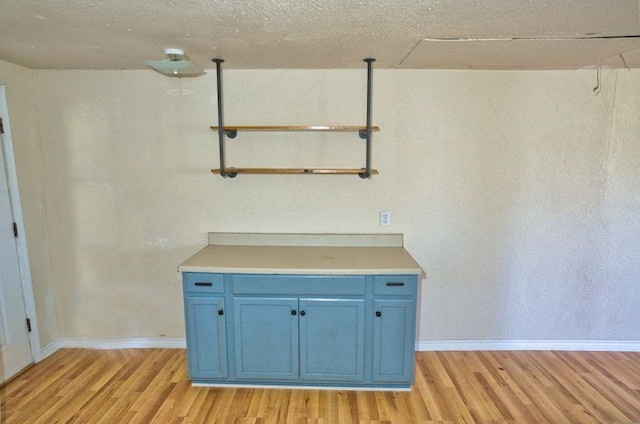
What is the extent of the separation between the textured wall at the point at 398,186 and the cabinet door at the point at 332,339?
2.18ft

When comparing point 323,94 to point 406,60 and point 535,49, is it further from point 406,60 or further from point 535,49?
point 535,49

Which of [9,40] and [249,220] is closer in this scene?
[9,40]

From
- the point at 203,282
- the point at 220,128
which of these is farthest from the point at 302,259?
the point at 220,128

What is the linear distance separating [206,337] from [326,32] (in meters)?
1.94

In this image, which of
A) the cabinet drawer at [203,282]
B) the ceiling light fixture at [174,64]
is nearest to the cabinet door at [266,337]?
the cabinet drawer at [203,282]

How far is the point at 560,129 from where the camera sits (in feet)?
8.54

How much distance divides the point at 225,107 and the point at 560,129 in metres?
2.44

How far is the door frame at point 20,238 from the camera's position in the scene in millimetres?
2416

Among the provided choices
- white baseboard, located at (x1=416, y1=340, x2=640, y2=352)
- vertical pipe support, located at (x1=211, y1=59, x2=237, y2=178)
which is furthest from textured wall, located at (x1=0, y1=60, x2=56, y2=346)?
white baseboard, located at (x1=416, y1=340, x2=640, y2=352)

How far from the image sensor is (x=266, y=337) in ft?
7.55

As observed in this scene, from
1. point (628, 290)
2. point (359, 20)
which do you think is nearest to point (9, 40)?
point (359, 20)

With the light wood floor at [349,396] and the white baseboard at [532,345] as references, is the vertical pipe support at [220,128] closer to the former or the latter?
the light wood floor at [349,396]

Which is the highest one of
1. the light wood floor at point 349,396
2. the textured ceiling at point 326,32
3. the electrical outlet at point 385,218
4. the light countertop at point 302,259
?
the textured ceiling at point 326,32

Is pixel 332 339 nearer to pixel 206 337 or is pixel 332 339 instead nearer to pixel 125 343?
pixel 206 337
